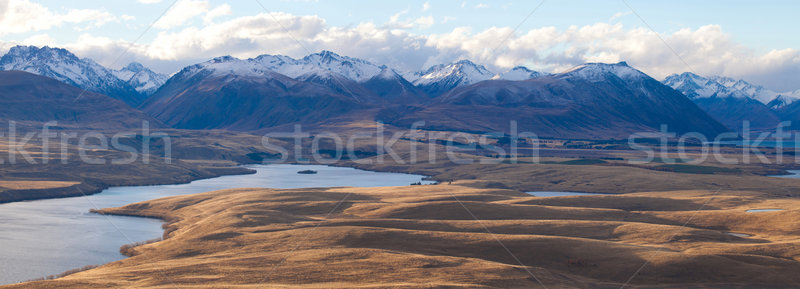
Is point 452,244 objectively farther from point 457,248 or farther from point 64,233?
point 64,233

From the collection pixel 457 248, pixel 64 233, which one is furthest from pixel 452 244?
pixel 64 233

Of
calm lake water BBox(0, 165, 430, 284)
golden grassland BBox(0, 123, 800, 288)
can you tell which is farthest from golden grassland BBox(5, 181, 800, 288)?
calm lake water BBox(0, 165, 430, 284)

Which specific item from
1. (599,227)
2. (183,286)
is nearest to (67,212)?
(183,286)

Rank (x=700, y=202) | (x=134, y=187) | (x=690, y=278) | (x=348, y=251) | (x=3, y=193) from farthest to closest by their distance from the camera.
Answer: (x=134, y=187) < (x=3, y=193) < (x=700, y=202) < (x=348, y=251) < (x=690, y=278)

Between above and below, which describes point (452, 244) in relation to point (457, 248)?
above

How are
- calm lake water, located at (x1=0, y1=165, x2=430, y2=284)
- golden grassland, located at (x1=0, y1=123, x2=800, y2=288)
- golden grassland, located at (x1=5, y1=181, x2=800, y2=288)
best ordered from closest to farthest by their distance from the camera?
1. golden grassland, located at (x1=5, y1=181, x2=800, y2=288)
2. golden grassland, located at (x1=0, y1=123, x2=800, y2=288)
3. calm lake water, located at (x1=0, y1=165, x2=430, y2=284)

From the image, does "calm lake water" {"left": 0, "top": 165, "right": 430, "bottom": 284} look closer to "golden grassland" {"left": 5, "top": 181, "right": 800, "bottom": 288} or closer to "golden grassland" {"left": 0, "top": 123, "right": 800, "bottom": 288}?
"golden grassland" {"left": 0, "top": 123, "right": 800, "bottom": 288}

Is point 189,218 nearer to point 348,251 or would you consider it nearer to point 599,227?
point 348,251

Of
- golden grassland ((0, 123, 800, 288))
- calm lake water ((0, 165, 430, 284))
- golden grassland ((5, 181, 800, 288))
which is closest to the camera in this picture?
golden grassland ((5, 181, 800, 288))

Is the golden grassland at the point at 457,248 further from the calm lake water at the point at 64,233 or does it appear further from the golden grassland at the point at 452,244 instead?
the calm lake water at the point at 64,233
